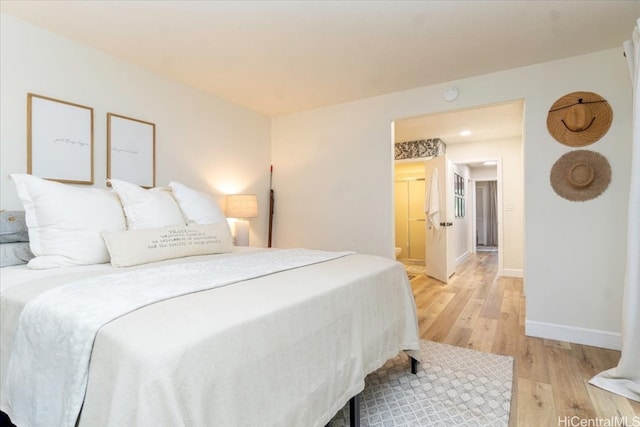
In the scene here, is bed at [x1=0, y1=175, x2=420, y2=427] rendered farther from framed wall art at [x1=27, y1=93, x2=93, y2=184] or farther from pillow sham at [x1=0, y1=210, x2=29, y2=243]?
framed wall art at [x1=27, y1=93, x2=93, y2=184]

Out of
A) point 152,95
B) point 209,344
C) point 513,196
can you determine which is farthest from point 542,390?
point 513,196

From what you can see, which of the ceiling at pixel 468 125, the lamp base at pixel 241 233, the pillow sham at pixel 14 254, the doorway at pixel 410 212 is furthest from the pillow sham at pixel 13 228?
the doorway at pixel 410 212

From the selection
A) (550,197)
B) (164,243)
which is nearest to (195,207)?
(164,243)

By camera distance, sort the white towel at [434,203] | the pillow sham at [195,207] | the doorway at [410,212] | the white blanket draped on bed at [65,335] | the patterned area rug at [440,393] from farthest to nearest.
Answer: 1. the doorway at [410,212]
2. the white towel at [434,203]
3. the pillow sham at [195,207]
4. the patterned area rug at [440,393]
5. the white blanket draped on bed at [65,335]

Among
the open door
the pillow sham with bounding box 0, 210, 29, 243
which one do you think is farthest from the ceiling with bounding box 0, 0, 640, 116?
the open door

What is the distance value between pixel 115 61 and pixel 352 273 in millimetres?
2622

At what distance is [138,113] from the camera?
2.83 metres

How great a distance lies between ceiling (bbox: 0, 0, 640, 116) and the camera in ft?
6.68

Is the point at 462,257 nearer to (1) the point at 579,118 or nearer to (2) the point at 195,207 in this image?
(1) the point at 579,118

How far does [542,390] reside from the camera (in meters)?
Answer: 1.88

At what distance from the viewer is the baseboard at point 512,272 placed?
5.20 meters

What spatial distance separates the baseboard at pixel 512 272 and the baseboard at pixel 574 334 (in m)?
2.73

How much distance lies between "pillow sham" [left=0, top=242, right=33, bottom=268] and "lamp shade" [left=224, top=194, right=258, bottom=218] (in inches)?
72.9

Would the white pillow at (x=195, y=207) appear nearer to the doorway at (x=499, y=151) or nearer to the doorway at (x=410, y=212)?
the doorway at (x=499, y=151)
